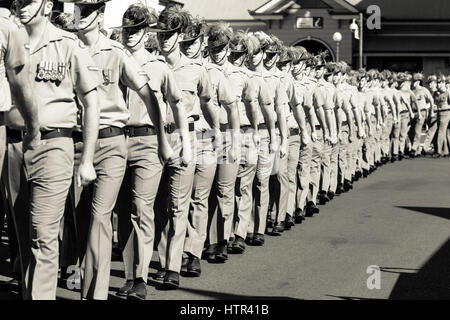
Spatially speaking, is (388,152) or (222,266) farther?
(388,152)

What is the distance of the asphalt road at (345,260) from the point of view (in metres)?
8.49

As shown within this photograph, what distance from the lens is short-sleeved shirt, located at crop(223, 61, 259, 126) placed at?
10554mm

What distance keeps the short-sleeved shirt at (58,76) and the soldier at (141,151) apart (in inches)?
61.2

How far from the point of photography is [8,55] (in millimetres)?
6262

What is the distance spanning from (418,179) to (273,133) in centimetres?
964

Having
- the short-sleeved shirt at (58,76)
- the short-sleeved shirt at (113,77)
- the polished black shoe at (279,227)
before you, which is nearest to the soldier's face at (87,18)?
the short-sleeved shirt at (113,77)

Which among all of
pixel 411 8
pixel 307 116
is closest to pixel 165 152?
pixel 307 116

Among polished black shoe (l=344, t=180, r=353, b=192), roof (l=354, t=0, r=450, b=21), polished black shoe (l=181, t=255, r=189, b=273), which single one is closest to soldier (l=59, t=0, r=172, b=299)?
polished black shoe (l=181, t=255, r=189, b=273)

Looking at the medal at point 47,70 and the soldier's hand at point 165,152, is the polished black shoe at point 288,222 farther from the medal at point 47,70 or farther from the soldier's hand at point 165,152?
the medal at point 47,70

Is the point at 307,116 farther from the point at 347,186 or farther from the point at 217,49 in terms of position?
the point at 347,186

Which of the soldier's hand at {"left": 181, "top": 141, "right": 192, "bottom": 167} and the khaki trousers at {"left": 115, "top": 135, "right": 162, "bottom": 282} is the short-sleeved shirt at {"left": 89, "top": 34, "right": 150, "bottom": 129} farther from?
the soldier's hand at {"left": 181, "top": 141, "right": 192, "bottom": 167}

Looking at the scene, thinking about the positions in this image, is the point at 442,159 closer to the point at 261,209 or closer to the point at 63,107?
the point at 261,209

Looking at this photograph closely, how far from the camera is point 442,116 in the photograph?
27.2 meters

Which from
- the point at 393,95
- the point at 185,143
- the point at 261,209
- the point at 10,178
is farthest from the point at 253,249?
the point at 393,95
